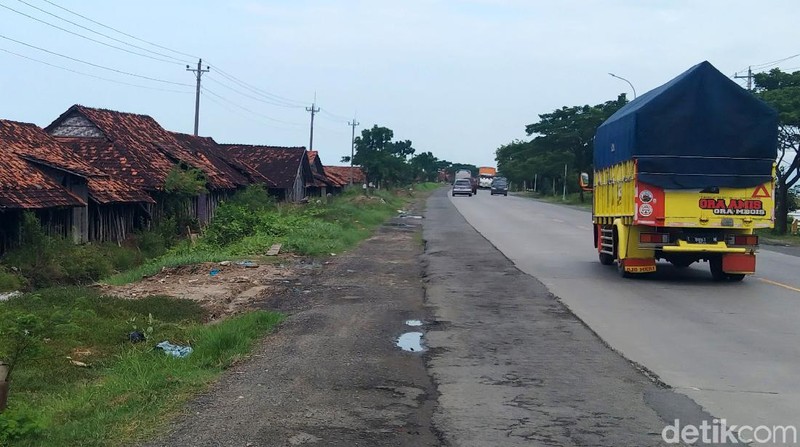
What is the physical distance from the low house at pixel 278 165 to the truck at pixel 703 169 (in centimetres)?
3947

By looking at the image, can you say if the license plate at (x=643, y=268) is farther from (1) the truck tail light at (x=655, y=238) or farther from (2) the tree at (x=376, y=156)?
(2) the tree at (x=376, y=156)

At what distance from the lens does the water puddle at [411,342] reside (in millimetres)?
9906

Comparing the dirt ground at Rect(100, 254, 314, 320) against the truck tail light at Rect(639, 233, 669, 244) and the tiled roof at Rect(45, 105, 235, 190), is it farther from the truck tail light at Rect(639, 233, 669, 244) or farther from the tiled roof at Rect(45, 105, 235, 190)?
the tiled roof at Rect(45, 105, 235, 190)

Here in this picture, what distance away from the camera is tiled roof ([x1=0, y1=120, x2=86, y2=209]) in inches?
847

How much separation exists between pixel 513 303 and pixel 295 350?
4886mm

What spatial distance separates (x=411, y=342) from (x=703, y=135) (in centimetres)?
841

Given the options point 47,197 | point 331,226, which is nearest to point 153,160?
point 331,226

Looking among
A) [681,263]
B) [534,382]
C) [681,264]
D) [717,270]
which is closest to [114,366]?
[534,382]

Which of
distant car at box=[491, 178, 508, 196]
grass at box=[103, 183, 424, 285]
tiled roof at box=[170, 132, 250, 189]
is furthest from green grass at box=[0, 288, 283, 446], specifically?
distant car at box=[491, 178, 508, 196]

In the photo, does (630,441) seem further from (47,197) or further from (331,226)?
(331,226)

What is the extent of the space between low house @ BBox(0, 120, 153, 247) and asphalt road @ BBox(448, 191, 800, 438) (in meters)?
12.7

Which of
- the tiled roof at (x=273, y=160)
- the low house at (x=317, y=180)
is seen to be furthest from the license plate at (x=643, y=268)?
the low house at (x=317, y=180)

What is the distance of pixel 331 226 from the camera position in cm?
3145

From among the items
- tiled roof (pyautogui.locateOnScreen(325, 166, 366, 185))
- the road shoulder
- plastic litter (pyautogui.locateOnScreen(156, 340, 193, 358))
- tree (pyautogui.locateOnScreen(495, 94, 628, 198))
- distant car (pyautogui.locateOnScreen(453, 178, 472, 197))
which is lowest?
plastic litter (pyautogui.locateOnScreen(156, 340, 193, 358))
